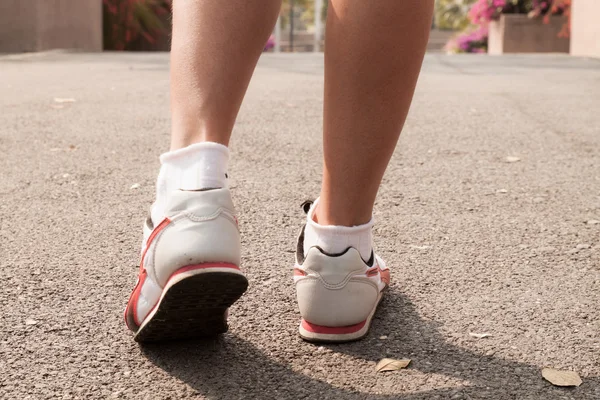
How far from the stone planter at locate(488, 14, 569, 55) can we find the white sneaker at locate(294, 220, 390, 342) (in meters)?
14.5

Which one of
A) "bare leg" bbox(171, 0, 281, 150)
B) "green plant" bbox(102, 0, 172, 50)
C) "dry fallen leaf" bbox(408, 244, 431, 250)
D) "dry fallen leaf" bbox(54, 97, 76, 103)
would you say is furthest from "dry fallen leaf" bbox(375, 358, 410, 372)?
"green plant" bbox(102, 0, 172, 50)

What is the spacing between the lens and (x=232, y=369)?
1.52 metres

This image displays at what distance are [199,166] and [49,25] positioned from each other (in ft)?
35.7

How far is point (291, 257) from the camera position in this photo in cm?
227

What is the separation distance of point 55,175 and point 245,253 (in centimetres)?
130

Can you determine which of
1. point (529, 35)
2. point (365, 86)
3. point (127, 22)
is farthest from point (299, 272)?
point (529, 35)

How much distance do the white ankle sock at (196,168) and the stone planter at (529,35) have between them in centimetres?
1469

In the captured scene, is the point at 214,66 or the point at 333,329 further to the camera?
the point at 333,329

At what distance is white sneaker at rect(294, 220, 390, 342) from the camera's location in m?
1.64

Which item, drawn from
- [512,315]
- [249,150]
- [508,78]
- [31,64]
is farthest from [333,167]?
[31,64]

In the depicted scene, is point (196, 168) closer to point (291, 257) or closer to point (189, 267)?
point (189, 267)

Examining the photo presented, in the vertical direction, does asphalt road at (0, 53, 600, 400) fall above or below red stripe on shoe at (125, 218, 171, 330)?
below

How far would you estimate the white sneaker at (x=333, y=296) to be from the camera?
1.64 m

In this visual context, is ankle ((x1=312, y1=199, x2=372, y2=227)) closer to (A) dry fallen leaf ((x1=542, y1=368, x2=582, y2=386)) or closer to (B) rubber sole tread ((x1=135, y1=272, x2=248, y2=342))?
(B) rubber sole tread ((x1=135, y1=272, x2=248, y2=342))
